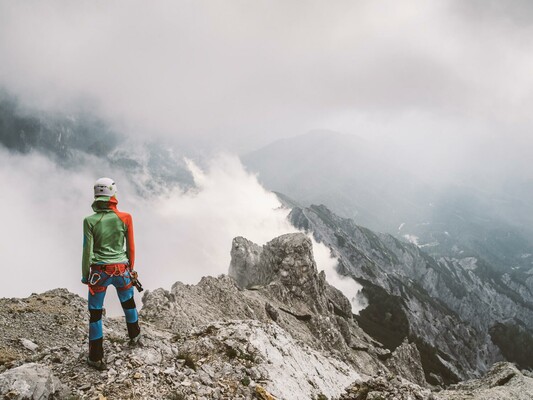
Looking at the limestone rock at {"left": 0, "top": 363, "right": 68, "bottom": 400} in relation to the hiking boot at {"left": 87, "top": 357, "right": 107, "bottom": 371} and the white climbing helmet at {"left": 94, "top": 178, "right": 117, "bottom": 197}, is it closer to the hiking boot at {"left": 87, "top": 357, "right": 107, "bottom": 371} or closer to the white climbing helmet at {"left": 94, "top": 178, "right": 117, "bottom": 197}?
the hiking boot at {"left": 87, "top": 357, "right": 107, "bottom": 371}

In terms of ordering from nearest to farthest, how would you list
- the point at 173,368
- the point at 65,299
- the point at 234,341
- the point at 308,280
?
1. the point at 173,368
2. the point at 234,341
3. the point at 65,299
4. the point at 308,280

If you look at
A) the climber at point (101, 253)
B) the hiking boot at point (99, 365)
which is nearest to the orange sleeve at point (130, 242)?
the climber at point (101, 253)

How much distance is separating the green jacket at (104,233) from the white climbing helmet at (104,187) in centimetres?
14

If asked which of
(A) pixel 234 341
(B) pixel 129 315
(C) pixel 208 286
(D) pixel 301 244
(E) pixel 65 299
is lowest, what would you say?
(A) pixel 234 341

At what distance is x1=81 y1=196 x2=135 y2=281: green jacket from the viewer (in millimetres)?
10625

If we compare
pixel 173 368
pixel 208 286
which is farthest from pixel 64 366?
pixel 208 286

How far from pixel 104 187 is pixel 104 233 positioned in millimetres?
1514

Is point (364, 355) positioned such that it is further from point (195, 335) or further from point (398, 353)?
point (195, 335)

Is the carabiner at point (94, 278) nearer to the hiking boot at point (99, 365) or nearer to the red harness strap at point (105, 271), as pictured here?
the red harness strap at point (105, 271)

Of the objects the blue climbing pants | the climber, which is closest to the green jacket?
the climber

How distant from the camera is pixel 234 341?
15969 mm

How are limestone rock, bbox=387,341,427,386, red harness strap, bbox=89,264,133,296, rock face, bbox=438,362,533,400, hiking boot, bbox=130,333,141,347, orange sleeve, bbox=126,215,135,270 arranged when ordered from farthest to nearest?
1. limestone rock, bbox=387,341,427,386
2. rock face, bbox=438,362,533,400
3. hiking boot, bbox=130,333,141,347
4. orange sleeve, bbox=126,215,135,270
5. red harness strap, bbox=89,264,133,296

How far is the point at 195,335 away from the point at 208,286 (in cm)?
4907

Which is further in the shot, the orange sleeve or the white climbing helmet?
the orange sleeve
